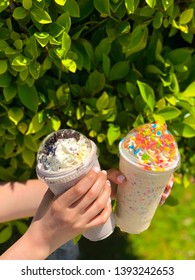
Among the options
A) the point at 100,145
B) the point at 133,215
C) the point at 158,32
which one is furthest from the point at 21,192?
the point at 158,32

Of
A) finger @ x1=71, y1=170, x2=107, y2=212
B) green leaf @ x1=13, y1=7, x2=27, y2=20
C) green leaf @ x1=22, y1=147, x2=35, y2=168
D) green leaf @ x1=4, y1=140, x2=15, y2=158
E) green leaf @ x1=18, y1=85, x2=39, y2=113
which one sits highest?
green leaf @ x1=13, y1=7, x2=27, y2=20

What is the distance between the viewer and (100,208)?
1391 mm

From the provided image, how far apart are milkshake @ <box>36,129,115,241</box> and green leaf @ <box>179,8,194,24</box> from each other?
0.52m

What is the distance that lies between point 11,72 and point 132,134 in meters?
0.39

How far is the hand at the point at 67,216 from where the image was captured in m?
1.33

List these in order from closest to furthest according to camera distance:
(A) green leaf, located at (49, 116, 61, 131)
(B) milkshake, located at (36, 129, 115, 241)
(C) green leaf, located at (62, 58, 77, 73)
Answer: (B) milkshake, located at (36, 129, 115, 241), (C) green leaf, located at (62, 58, 77, 73), (A) green leaf, located at (49, 116, 61, 131)

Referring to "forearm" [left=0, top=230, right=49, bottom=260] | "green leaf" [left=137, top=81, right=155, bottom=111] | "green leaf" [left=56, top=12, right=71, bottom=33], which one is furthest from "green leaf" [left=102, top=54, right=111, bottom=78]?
"forearm" [left=0, top=230, right=49, bottom=260]

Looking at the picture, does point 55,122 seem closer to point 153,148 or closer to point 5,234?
point 153,148

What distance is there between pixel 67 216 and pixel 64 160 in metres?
0.17

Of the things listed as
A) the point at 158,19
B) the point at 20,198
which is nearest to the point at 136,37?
the point at 158,19

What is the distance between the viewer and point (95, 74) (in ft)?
5.21

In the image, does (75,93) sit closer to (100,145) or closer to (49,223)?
(100,145)

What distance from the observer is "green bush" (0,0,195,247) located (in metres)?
1.42

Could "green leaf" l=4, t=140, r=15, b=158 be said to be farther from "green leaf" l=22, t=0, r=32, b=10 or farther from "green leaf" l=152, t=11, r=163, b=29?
"green leaf" l=152, t=11, r=163, b=29
